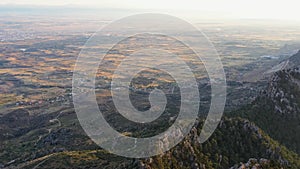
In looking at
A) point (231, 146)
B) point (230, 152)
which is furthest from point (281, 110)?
point (230, 152)

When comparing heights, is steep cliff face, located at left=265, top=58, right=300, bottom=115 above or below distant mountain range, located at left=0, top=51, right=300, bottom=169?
above

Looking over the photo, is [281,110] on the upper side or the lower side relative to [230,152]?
upper

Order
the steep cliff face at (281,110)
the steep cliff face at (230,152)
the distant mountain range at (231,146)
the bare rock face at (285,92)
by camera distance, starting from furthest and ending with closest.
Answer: the bare rock face at (285,92)
the steep cliff face at (281,110)
the distant mountain range at (231,146)
the steep cliff face at (230,152)

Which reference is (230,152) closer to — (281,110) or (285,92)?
(281,110)

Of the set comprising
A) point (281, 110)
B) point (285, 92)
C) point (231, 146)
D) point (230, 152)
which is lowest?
point (230, 152)

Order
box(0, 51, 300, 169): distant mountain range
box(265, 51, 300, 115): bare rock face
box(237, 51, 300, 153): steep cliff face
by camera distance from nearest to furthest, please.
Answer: box(0, 51, 300, 169): distant mountain range → box(237, 51, 300, 153): steep cliff face → box(265, 51, 300, 115): bare rock face

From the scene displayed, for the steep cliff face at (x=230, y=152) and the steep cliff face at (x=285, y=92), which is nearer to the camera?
the steep cliff face at (x=230, y=152)

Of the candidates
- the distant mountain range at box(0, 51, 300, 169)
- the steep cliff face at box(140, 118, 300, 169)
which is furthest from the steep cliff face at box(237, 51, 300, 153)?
the steep cliff face at box(140, 118, 300, 169)

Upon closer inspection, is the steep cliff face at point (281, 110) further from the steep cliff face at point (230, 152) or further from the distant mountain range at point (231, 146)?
the steep cliff face at point (230, 152)

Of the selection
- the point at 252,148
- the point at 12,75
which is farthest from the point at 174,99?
the point at 12,75

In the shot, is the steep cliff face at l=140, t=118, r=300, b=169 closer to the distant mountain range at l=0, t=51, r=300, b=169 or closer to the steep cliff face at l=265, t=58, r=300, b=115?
the distant mountain range at l=0, t=51, r=300, b=169

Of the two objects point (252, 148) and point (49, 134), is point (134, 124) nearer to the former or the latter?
point (49, 134)

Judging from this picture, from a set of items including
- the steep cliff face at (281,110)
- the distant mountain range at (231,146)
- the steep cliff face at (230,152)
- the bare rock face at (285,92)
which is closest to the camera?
the steep cliff face at (230,152)

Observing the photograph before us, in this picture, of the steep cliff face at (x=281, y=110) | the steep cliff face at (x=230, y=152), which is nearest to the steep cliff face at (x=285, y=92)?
the steep cliff face at (x=281, y=110)
